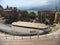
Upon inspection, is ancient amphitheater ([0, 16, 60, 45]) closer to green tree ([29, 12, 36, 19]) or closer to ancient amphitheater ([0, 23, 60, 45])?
ancient amphitheater ([0, 23, 60, 45])

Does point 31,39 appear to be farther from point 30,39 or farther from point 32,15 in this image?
point 32,15

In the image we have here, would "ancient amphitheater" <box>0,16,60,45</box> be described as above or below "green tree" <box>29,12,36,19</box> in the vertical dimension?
below

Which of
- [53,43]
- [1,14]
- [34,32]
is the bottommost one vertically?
[53,43]

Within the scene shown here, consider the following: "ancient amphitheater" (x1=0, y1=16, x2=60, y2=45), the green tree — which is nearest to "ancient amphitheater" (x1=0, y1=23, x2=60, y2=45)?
"ancient amphitheater" (x1=0, y1=16, x2=60, y2=45)

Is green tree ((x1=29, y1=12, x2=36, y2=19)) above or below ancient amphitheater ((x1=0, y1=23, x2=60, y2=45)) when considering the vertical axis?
above

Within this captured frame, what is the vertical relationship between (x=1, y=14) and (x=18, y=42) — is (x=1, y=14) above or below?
above

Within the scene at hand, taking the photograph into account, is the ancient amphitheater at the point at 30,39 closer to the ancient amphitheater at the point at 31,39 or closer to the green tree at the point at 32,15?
the ancient amphitheater at the point at 31,39

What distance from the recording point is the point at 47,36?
180cm

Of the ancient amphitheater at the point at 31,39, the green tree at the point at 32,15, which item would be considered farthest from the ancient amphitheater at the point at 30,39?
the green tree at the point at 32,15

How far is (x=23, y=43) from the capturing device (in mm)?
1801

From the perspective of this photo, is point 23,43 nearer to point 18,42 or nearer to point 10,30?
point 18,42

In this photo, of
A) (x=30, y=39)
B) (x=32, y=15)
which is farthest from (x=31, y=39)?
(x=32, y=15)

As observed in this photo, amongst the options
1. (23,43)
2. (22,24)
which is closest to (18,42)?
(23,43)

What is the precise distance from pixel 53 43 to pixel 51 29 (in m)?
0.13
